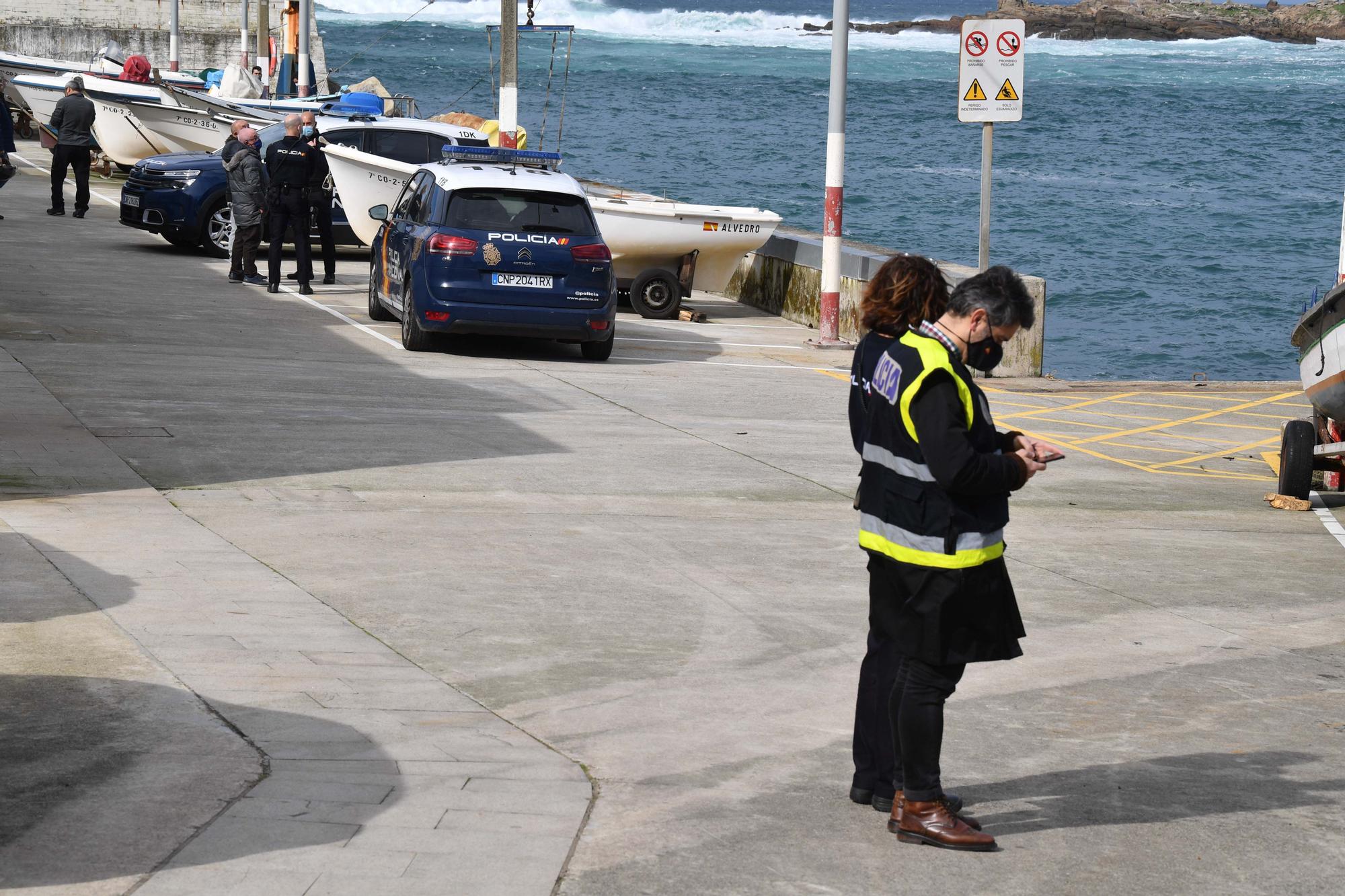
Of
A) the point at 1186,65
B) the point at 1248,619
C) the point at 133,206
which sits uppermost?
the point at 1186,65

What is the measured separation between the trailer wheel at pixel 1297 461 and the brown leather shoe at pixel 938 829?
23.2ft

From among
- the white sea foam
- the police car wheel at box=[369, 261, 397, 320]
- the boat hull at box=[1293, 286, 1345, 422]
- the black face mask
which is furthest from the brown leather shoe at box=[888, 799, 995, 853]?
the white sea foam

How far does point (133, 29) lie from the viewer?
58844 mm

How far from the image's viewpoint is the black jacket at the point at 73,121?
24.9 meters

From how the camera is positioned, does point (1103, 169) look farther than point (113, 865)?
Yes

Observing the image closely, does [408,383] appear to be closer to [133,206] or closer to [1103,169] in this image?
[133,206]

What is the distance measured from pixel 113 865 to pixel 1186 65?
416ft

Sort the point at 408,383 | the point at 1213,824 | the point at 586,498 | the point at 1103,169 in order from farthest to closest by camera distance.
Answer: the point at 1103,169
the point at 408,383
the point at 586,498
the point at 1213,824

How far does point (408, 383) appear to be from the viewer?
1395 centimetres

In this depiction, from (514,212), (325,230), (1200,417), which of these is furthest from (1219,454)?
(325,230)

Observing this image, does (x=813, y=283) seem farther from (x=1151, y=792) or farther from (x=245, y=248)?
(x=1151, y=792)

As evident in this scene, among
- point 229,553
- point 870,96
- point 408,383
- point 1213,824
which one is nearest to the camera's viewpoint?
point 1213,824

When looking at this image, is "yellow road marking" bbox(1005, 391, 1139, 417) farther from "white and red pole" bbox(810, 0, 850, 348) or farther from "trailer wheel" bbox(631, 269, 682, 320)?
"trailer wheel" bbox(631, 269, 682, 320)

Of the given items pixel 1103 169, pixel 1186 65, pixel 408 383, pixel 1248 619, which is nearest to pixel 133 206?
pixel 408 383
